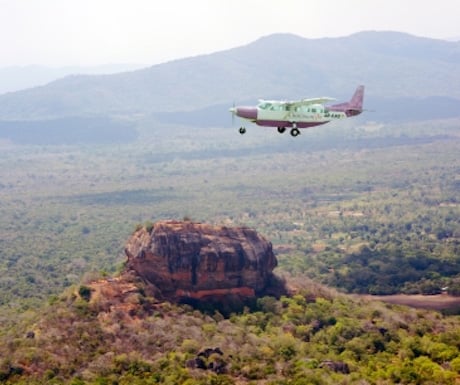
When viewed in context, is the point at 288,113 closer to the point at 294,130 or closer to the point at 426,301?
the point at 294,130

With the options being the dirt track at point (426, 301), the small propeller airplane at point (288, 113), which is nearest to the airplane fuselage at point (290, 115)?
the small propeller airplane at point (288, 113)

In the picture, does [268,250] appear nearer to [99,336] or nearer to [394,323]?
[394,323]

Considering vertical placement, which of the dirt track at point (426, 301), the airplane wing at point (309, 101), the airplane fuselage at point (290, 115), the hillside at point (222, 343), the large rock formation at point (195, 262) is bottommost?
the dirt track at point (426, 301)

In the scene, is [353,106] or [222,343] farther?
[222,343]

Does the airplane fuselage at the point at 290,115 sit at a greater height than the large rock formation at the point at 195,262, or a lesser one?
greater

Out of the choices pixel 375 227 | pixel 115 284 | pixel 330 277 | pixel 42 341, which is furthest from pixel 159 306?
pixel 375 227

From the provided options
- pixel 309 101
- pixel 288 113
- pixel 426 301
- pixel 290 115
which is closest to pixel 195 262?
pixel 290 115

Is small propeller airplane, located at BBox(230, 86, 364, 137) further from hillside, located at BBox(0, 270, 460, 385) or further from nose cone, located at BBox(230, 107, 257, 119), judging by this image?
hillside, located at BBox(0, 270, 460, 385)

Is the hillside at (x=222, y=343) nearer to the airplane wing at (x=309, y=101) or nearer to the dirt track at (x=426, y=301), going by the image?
the dirt track at (x=426, y=301)
